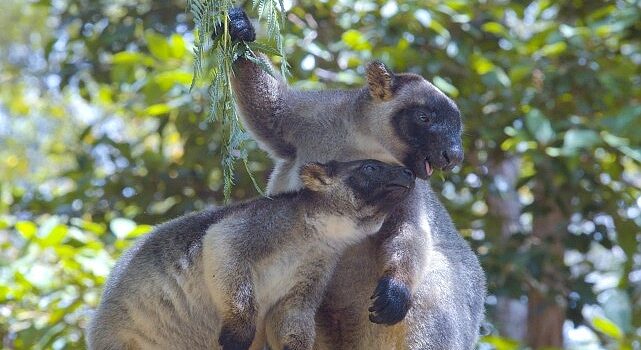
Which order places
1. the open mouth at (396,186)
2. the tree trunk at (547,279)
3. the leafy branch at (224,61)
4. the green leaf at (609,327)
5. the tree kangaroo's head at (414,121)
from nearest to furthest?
the leafy branch at (224,61)
the open mouth at (396,186)
the tree kangaroo's head at (414,121)
the green leaf at (609,327)
the tree trunk at (547,279)

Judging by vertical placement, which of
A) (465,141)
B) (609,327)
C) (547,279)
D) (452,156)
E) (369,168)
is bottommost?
(547,279)

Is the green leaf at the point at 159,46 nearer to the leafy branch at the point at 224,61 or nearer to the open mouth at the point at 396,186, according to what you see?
the open mouth at the point at 396,186

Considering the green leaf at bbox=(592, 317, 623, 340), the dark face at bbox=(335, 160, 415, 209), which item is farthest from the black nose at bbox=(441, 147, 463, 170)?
the green leaf at bbox=(592, 317, 623, 340)

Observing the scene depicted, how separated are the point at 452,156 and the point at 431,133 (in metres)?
0.26

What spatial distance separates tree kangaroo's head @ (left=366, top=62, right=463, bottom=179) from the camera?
18.7 ft

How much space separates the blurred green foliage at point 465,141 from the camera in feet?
26.0

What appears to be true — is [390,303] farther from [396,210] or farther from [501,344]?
[501,344]

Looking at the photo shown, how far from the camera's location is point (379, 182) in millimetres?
5332

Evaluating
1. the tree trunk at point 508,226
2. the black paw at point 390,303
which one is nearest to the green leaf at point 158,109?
the tree trunk at point 508,226

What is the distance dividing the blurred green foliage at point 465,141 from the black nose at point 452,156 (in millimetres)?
2439

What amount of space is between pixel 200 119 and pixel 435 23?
2301 millimetres

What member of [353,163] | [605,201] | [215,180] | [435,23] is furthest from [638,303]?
[353,163]

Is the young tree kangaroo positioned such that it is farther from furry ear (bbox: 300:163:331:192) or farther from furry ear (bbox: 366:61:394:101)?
furry ear (bbox: 300:163:331:192)

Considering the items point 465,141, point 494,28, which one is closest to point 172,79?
point 465,141
